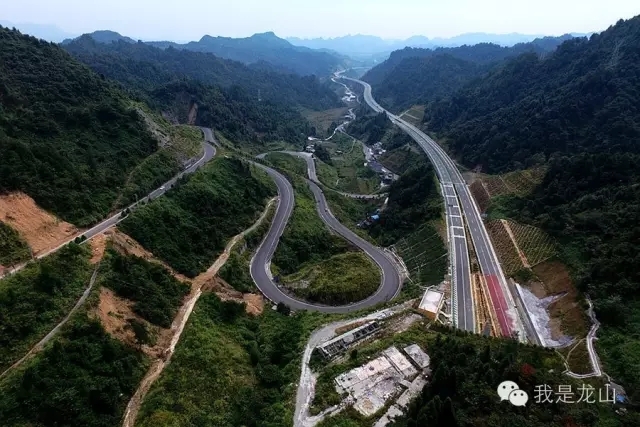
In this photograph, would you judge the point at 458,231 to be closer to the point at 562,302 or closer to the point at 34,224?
the point at 562,302

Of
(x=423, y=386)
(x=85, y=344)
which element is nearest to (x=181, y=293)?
(x=85, y=344)

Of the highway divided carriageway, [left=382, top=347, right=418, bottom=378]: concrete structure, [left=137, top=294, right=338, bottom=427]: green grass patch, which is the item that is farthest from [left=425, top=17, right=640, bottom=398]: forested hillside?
[left=137, top=294, right=338, bottom=427]: green grass patch

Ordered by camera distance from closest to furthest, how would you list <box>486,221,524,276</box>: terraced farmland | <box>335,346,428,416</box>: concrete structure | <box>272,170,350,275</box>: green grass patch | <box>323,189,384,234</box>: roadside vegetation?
<box>335,346,428,416</box>: concrete structure → <box>486,221,524,276</box>: terraced farmland → <box>272,170,350,275</box>: green grass patch → <box>323,189,384,234</box>: roadside vegetation

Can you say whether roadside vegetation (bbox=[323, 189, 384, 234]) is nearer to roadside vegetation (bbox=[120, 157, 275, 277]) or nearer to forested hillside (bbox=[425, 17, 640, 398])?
roadside vegetation (bbox=[120, 157, 275, 277])

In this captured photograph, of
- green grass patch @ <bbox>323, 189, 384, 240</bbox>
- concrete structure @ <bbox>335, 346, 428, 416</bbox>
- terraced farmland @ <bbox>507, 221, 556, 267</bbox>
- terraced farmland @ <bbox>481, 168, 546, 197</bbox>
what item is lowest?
green grass patch @ <bbox>323, 189, 384, 240</bbox>

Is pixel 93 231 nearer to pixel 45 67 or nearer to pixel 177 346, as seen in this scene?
pixel 177 346

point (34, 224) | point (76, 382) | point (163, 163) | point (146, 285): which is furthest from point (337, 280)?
point (163, 163)

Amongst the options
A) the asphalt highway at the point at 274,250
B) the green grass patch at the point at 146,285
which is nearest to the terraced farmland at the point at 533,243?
the asphalt highway at the point at 274,250
